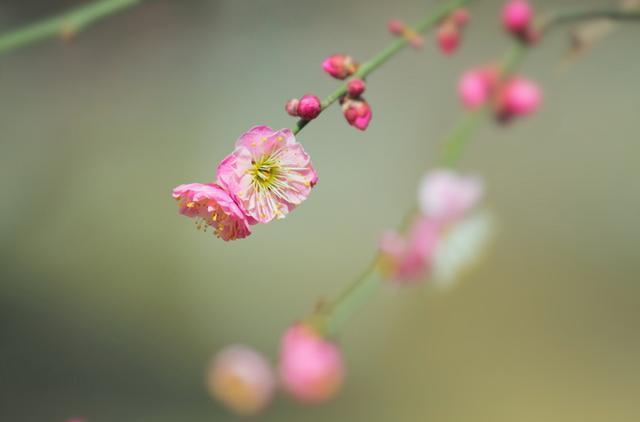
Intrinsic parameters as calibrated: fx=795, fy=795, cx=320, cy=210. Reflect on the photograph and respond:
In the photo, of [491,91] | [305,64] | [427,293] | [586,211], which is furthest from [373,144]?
[491,91]

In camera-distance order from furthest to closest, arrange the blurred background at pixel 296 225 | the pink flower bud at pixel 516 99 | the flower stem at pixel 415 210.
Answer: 1. the blurred background at pixel 296 225
2. the pink flower bud at pixel 516 99
3. the flower stem at pixel 415 210

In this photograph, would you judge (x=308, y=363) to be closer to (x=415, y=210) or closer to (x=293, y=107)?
(x=415, y=210)

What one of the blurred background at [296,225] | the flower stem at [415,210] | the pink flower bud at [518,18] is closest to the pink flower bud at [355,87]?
the flower stem at [415,210]

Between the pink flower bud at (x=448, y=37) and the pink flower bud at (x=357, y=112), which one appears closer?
the pink flower bud at (x=357, y=112)

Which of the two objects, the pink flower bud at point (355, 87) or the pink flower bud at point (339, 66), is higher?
A: the pink flower bud at point (339, 66)

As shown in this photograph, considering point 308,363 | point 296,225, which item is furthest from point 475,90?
point 296,225

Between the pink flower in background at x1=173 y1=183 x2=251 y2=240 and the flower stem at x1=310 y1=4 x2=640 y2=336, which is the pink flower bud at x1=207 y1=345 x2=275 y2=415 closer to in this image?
the flower stem at x1=310 y1=4 x2=640 y2=336

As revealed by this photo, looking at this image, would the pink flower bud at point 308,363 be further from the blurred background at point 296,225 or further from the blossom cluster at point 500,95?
the blurred background at point 296,225
